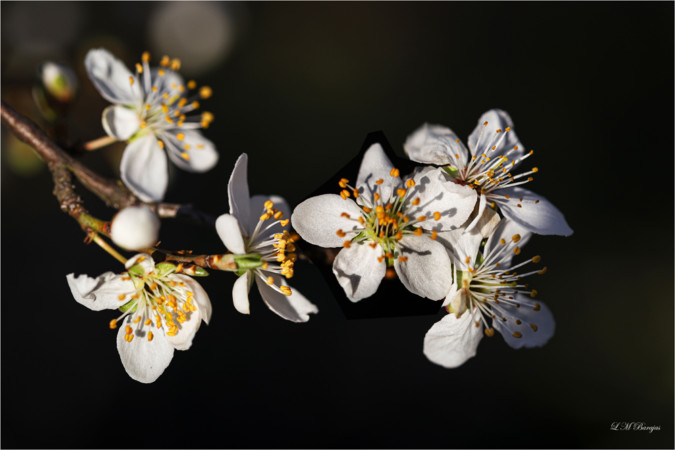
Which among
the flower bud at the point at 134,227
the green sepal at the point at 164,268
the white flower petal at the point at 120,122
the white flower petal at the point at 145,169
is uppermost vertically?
the white flower petal at the point at 120,122

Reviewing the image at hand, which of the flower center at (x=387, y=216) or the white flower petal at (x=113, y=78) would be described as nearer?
the flower center at (x=387, y=216)

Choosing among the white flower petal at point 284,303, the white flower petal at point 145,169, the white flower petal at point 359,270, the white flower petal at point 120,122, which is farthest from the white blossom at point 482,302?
the white flower petal at point 120,122

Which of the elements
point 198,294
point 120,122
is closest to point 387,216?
point 198,294

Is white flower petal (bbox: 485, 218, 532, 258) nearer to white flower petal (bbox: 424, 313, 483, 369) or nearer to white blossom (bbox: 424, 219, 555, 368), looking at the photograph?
white blossom (bbox: 424, 219, 555, 368)

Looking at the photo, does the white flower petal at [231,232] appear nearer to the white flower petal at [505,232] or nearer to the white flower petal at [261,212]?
the white flower petal at [261,212]

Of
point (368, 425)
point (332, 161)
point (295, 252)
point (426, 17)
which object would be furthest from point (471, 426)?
point (426, 17)

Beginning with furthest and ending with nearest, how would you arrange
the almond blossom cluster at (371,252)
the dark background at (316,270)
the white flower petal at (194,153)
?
the dark background at (316,270)
the white flower petal at (194,153)
the almond blossom cluster at (371,252)

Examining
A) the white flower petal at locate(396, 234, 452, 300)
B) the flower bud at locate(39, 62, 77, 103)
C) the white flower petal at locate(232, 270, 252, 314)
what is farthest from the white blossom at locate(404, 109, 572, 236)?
the flower bud at locate(39, 62, 77, 103)
